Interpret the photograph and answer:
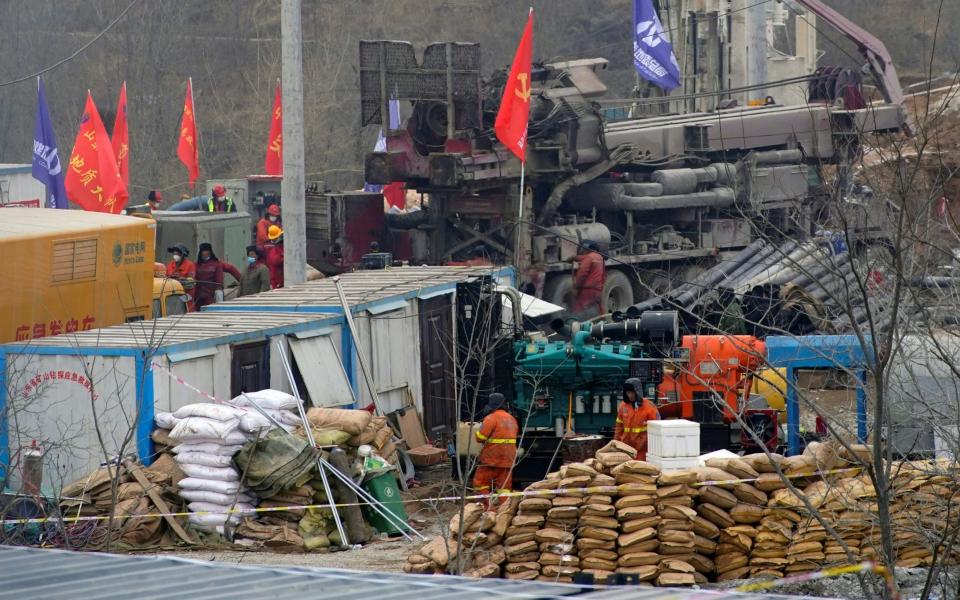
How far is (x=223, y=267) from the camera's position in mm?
21422

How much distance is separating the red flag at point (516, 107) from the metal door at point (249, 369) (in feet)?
28.9

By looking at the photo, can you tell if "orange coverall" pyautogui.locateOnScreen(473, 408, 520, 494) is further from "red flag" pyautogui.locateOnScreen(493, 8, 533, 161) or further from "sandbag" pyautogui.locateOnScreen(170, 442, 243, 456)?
"red flag" pyautogui.locateOnScreen(493, 8, 533, 161)

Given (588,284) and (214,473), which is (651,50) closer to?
(588,284)

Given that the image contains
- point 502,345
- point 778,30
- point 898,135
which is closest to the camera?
point 502,345

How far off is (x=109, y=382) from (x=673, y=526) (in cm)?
517

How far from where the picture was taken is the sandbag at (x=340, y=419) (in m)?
14.1

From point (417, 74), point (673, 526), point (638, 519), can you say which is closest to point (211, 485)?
point (638, 519)

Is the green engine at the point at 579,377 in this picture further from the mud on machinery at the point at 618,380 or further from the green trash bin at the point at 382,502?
the green trash bin at the point at 382,502

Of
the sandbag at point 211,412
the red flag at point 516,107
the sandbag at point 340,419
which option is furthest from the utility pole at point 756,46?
the sandbag at point 211,412

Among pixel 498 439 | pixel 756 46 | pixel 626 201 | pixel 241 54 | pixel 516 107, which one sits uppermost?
pixel 241 54

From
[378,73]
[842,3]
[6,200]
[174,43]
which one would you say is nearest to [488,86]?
[378,73]

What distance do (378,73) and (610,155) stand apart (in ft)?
14.2

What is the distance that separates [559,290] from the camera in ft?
81.2

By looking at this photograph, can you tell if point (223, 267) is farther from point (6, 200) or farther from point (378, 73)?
point (6, 200)
